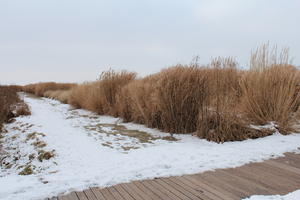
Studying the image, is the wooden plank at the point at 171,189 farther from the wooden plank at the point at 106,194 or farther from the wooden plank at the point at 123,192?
the wooden plank at the point at 106,194

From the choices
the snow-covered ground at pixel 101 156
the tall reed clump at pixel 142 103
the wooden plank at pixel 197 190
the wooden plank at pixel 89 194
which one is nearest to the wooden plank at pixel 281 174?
the snow-covered ground at pixel 101 156

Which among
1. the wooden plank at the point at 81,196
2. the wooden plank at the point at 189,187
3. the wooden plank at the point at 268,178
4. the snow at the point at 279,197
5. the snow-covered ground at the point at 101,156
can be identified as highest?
the snow at the point at 279,197

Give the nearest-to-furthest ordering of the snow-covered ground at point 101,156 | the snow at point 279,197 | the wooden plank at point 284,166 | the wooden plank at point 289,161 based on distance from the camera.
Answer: the snow at point 279,197 < the snow-covered ground at point 101,156 < the wooden plank at point 284,166 < the wooden plank at point 289,161

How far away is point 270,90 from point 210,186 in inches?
115

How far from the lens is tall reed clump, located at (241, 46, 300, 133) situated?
12.2ft

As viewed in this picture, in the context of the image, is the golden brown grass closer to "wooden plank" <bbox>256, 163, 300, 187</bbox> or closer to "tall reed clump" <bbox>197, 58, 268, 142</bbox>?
"tall reed clump" <bbox>197, 58, 268, 142</bbox>

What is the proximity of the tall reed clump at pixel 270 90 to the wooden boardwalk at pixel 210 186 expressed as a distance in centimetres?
191

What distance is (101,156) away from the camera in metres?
2.64

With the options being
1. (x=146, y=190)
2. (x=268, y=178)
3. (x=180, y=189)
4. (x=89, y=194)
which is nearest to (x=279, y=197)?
(x=268, y=178)

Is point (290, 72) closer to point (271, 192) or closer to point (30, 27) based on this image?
point (271, 192)

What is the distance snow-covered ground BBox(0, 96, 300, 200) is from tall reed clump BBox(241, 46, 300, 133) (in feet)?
1.55

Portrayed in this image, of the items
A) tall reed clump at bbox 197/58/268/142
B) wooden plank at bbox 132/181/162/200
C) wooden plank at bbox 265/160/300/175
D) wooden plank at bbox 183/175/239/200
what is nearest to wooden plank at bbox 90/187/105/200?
wooden plank at bbox 132/181/162/200

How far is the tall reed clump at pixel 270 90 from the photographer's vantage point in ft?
12.2

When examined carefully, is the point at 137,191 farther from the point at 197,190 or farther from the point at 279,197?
the point at 279,197
